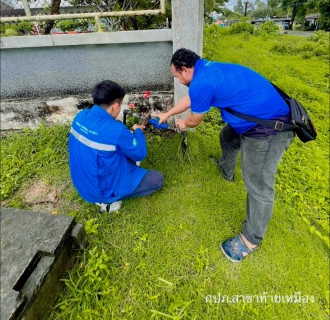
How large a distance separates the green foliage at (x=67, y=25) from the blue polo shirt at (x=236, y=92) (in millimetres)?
2599

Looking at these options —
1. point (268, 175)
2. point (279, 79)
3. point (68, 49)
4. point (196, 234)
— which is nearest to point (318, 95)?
point (279, 79)

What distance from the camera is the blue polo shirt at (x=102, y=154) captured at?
79.7 inches

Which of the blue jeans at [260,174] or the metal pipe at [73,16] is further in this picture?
the metal pipe at [73,16]

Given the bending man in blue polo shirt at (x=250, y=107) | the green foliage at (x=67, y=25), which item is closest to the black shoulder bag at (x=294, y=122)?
the bending man in blue polo shirt at (x=250, y=107)

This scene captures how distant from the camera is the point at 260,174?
194cm

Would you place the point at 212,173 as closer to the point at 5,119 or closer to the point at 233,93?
the point at 233,93

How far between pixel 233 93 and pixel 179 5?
1.70 meters

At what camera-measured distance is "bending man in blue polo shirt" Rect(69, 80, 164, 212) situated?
79.9 inches

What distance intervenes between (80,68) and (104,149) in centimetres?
199

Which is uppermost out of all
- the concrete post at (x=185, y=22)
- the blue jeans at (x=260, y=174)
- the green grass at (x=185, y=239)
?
the concrete post at (x=185, y=22)

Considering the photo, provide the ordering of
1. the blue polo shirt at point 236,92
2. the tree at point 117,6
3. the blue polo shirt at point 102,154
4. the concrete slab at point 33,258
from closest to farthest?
the concrete slab at point 33,258
the blue polo shirt at point 236,92
the blue polo shirt at point 102,154
the tree at point 117,6

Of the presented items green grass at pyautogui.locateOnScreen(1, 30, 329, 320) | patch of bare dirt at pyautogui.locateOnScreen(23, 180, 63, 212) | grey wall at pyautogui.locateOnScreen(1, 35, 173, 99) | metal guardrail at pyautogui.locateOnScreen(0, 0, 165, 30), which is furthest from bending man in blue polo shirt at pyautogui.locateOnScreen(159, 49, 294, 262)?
patch of bare dirt at pyautogui.locateOnScreen(23, 180, 63, 212)

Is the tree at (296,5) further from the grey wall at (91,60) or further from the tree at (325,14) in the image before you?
the grey wall at (91,60)

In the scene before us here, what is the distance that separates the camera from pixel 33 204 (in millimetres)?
2748
